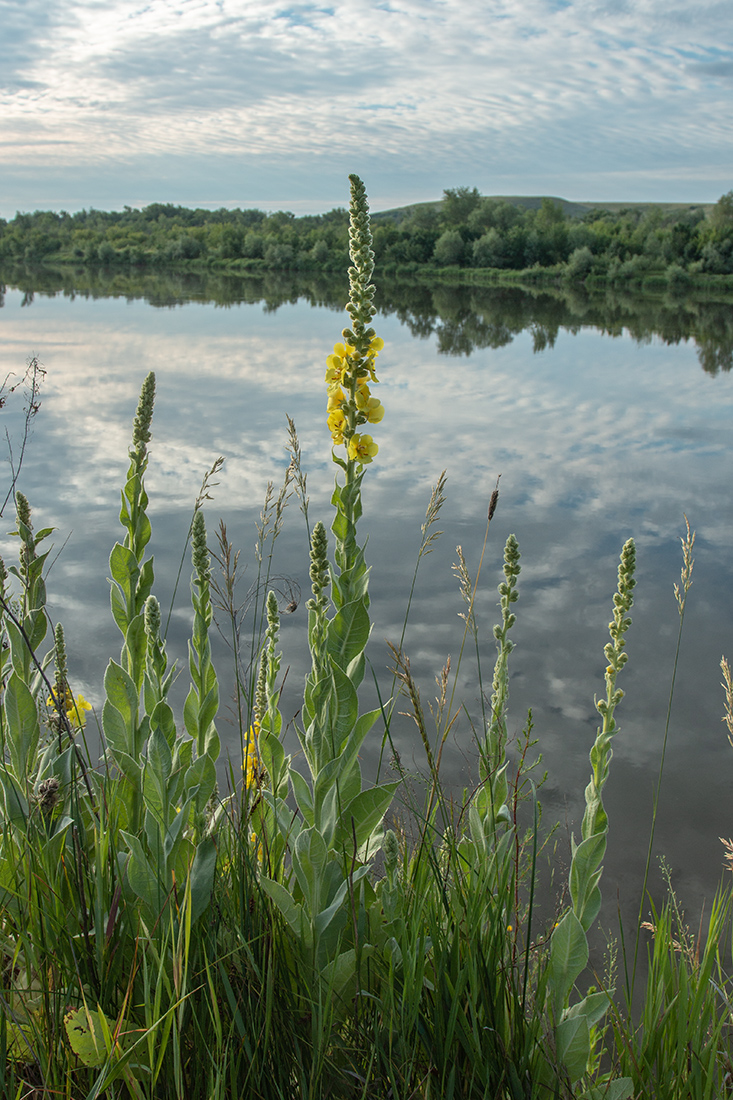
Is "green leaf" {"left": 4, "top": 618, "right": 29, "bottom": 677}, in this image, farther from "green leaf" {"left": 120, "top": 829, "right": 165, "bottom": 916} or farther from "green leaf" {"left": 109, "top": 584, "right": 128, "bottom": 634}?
"green leaf" {"left": 120, "top": 829, "right": 165, "bottom": 916}

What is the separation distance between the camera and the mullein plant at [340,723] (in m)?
1.86

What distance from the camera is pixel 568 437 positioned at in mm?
14922

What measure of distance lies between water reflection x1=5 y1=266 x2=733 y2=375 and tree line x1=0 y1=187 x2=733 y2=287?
7677 mm

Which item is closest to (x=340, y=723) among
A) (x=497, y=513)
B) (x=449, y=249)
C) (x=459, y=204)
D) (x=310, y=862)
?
(x=310, y=862)

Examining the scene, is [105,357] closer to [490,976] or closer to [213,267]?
[490,976]

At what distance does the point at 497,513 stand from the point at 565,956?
9.20 meters

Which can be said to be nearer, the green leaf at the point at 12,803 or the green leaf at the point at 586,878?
the green leaf at the point at 586,878

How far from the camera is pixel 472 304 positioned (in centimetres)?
4397

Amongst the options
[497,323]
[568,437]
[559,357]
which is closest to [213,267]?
[497,323]

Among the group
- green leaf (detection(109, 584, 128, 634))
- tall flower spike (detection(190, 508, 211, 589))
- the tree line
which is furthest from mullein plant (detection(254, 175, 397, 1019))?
the tree line

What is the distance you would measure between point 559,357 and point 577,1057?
2566cm

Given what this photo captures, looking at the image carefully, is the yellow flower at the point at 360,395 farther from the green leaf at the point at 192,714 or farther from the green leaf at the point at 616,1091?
the green leaf at the point at 616,1091

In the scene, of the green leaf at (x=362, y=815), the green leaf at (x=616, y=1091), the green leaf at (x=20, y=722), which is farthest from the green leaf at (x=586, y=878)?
the green leaf at (x=20, y=722)

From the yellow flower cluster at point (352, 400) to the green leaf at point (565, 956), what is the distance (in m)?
→ 1.34
